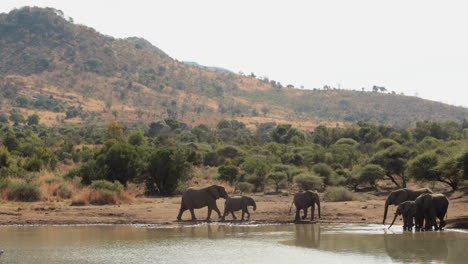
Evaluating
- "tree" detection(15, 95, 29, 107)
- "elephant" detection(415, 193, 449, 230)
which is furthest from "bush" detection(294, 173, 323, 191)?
"tree" detection(15, 95, 29, 107)

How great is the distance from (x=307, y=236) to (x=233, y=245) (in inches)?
112

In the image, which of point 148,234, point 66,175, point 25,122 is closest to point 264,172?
point 66,175

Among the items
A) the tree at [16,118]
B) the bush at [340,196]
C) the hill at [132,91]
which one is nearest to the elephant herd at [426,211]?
the bush at [340,196]

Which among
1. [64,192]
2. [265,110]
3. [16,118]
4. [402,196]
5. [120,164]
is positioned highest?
[265,110]

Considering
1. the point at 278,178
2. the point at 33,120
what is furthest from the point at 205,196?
the point at 33,120

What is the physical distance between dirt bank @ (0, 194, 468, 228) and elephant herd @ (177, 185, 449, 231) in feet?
2.47

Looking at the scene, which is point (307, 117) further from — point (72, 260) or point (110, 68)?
point (72, 260)

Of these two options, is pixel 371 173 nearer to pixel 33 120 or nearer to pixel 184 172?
pixel 184 172

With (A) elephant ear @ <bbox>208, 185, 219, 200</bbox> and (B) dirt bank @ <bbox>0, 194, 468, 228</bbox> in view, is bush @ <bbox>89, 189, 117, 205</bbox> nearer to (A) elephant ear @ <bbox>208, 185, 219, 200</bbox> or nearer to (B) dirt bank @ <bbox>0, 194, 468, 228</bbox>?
(B) dirt bank @ <bbox>0, 194, 468, 228</bbox>

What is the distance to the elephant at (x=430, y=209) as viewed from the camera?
16094 mm

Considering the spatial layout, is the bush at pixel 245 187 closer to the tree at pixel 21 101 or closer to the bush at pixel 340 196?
the bush at pixel 340 196

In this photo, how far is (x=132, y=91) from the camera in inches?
4835

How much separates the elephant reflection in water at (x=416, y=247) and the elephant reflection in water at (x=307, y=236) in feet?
6.66

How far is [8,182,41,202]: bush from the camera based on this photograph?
24.7 metres
